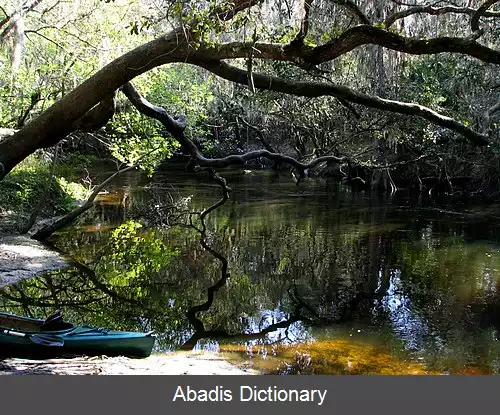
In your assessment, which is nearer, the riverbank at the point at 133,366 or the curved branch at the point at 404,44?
the riverbank at the point at 133,366

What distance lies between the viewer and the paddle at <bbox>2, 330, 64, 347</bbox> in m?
5.96

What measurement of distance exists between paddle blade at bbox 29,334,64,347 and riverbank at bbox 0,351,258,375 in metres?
0.20

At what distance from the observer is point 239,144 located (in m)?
35.6

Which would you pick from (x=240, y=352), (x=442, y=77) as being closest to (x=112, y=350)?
(x=240, y=352)

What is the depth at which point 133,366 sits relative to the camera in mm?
6172

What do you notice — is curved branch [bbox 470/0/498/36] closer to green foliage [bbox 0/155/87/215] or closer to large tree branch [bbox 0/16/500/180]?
large tree branch [bbox 0/16/500/180]

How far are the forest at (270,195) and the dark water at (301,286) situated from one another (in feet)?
0.17

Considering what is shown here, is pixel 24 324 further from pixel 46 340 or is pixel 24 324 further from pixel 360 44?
pixel 360 44

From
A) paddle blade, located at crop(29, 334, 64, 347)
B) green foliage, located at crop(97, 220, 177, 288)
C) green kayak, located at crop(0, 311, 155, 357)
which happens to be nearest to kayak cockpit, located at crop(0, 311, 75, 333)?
green kayak, located at crop(0, 311, 155, 357)

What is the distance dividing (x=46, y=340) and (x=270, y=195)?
1720 centimetres

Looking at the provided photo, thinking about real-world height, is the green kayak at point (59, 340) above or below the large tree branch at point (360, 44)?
below

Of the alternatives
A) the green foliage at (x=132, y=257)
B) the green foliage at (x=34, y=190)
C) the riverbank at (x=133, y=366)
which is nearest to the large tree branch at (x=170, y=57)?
the riverbank at (x=133, y=366)

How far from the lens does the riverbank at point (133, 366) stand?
5707 mm

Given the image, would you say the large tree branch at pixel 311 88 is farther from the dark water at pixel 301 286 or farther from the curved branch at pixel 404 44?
the dark water at pixel 301 286
